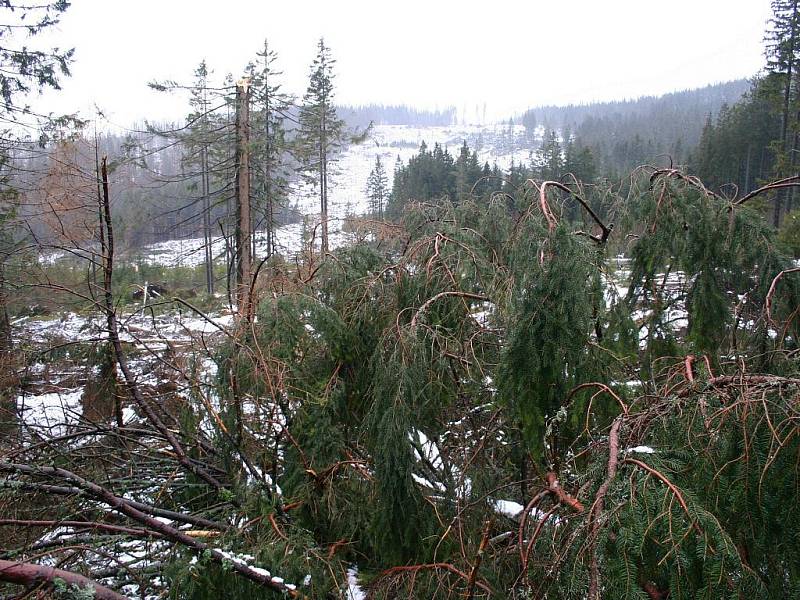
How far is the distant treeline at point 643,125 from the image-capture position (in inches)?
2219

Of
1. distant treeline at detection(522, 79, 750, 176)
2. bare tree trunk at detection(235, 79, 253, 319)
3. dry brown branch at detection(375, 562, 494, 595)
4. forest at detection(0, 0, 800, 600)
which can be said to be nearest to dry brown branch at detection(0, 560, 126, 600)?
forest at detection(0, 0, 800, 600)

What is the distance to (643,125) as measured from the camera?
87188 mm

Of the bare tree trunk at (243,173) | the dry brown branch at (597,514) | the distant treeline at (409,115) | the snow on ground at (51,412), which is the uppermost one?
the distant treeline at (409,115)

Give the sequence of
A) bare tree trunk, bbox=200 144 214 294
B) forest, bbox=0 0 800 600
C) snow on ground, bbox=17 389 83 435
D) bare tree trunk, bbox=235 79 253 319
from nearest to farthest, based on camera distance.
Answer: forest, bbox=0 0 800 600 < snow on ground, bbox=17 389 83 435 < bare tree trunk, bbox=235 79 253 319 < bare tree trunk, bbox=200 144 214 294

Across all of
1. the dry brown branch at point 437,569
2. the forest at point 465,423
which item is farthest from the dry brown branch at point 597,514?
the dry brown branch at point 437,569

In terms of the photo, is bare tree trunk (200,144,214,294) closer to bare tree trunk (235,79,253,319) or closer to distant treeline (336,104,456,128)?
bare tree trunk (235,79,253,319)

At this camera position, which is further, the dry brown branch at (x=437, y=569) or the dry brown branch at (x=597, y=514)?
the dry brown branch at (x=437, y=569)

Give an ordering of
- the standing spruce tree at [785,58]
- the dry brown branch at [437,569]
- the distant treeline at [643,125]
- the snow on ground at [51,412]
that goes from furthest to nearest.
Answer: the distant treeline at [643,125]
the standing spruce tree at [785,58]
the snow on ground at [51,412]
the dry brown branch at [437,569]

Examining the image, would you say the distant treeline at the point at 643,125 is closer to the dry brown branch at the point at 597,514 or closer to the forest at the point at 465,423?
the forest at the point at 465,423

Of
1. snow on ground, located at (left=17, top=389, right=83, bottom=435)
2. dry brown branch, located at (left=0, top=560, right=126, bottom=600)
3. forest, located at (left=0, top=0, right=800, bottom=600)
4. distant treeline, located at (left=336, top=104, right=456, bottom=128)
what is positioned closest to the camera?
forest, located at (left=0, top=0, right=800, bottom=600)

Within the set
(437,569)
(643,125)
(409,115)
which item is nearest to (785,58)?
(437,569)

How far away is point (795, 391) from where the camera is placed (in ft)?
5.62

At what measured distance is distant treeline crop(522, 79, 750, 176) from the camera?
56.4m

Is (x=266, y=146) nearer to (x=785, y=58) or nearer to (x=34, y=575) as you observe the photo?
(x=34, y=575)
